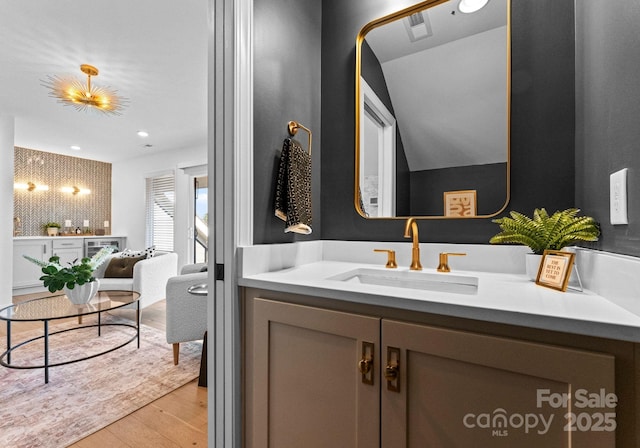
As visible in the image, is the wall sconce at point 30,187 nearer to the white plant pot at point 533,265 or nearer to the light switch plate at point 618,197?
the white plant pot at point 533,265

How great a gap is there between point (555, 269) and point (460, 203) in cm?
52

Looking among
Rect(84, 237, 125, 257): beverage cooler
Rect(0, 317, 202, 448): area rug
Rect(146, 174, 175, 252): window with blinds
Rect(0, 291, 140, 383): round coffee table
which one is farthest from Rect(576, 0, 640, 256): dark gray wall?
Rect(84, 237, 125, 257): beverage cooler

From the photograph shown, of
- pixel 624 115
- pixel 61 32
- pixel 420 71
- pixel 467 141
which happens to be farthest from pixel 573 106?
pixel 61 32

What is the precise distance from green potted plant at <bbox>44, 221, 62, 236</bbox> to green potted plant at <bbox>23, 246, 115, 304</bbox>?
13.0 feet

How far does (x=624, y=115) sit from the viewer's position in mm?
758

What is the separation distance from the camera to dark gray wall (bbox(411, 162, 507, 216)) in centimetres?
132

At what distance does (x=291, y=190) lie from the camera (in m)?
1.30

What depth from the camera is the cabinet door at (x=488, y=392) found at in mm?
624

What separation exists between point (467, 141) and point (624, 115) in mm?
661

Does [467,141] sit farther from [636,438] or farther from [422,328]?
[636,438]

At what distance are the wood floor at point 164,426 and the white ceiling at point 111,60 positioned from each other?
7.95ft

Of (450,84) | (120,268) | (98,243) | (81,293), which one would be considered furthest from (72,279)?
(98,243)

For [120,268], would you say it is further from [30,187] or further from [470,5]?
[470,5]

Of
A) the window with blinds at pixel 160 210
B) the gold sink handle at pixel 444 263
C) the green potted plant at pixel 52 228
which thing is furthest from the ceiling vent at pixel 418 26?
the green potted plant at pixel 52 228
